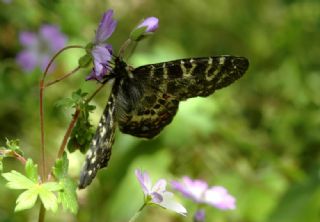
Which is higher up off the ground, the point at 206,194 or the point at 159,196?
the point at 206,194

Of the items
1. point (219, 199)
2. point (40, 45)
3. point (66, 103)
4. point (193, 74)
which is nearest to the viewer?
point (66, 103)

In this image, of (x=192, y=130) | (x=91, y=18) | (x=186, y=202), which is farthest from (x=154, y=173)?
(x=91, y=18)

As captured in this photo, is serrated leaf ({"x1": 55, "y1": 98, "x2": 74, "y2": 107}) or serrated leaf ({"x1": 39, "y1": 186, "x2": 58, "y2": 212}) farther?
serrated leaf ({"x1": 55, "y1": 98, "x2": 74, "y2": 107})

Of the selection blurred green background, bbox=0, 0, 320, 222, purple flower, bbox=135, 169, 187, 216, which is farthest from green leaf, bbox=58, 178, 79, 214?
blurred green background, bbox=0, 0, 320, 222

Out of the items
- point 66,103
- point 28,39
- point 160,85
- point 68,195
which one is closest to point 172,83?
point 160,85

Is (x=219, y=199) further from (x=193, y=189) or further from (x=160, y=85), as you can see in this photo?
(x=160, y=85)

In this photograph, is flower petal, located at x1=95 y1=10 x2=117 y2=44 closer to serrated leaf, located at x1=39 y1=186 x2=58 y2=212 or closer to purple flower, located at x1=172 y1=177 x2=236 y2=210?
serrated leaf, located at x1=39 y1=186 x2=58 y2=212
